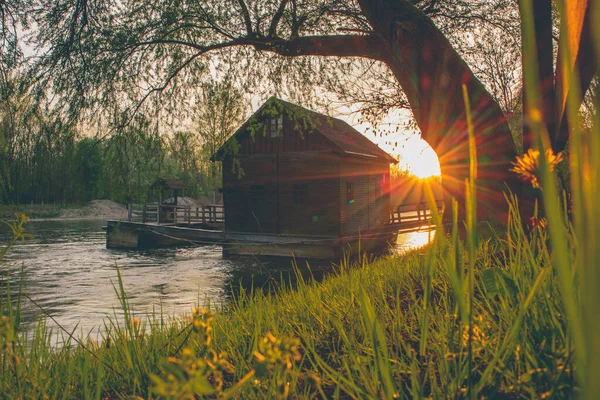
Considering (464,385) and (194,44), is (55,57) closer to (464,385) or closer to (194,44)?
(194,44)

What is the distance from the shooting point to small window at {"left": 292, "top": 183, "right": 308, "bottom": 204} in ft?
78.4

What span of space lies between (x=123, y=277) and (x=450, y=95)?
15.5 meters

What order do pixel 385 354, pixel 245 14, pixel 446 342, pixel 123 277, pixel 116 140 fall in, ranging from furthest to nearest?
pixel 123 277
pixel 245 14
pixel 116 140
pixel 446 342
pixel 385 354

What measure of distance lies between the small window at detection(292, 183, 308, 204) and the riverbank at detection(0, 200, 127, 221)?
116 feet

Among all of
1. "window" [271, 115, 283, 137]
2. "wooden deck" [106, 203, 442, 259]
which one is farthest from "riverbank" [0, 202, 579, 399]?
"window" [271, 115, 283, 137]

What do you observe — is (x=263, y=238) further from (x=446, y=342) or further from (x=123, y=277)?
(x=446, y=342)

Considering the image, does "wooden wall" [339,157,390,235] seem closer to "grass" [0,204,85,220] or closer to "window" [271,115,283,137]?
"window" [271,115,283,137]

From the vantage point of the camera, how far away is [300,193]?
79.1ft

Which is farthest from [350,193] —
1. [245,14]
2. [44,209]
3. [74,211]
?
[44,209]

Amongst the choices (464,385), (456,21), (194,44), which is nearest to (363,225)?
(456,21)

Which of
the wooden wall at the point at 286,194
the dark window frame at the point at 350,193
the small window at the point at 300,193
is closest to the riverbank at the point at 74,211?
the wooden wall at the point at 286,194

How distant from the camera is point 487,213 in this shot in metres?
5.82

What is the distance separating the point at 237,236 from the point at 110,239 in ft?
32.6

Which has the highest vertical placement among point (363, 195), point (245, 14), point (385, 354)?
point (245, 14)
